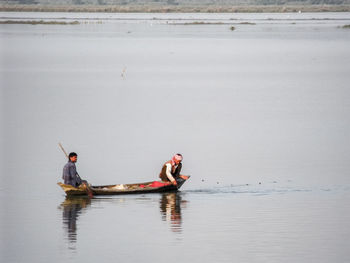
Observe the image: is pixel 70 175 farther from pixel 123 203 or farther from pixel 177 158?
pixel 177 158

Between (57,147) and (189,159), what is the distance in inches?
199

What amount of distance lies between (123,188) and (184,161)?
21.2 feet

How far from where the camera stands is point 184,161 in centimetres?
3055

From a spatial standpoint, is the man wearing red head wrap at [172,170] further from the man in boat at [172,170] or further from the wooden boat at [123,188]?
the wooden boat at [123,188]

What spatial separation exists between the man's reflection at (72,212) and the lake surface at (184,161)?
0.07m

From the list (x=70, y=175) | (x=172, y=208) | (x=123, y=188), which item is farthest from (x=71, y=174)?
(x=172, y=208)

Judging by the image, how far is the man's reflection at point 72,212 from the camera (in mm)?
20641

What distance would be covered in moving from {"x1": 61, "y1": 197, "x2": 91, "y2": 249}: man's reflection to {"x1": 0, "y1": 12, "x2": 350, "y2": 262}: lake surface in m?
0.07

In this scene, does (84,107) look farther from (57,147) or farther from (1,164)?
(1,164)

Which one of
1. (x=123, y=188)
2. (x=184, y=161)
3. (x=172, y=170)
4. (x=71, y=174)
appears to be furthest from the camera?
(x=184, y=161)

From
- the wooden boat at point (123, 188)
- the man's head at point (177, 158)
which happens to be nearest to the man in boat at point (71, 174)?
the wooden boat at point (123, 188)

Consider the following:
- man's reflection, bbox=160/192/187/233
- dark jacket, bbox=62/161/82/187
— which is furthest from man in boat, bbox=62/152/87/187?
man's reflection, bbox=160/192/187/233

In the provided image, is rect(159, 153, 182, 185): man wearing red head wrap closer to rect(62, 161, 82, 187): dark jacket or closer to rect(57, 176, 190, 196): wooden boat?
rect(57, 176, 190, 196): wooden boat

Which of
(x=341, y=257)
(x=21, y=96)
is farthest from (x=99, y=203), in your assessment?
(x=21, y=96)
